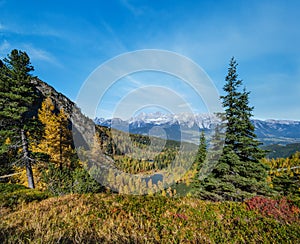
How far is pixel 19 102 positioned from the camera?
17094 mm

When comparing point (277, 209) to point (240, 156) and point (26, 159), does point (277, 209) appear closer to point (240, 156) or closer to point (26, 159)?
point (240, 156)

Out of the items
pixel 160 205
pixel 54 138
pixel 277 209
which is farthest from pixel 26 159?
pixel 277 209

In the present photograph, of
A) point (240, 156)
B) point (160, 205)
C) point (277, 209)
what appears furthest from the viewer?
point (240, 156)

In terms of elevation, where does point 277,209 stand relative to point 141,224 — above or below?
below

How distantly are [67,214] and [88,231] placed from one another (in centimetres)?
139

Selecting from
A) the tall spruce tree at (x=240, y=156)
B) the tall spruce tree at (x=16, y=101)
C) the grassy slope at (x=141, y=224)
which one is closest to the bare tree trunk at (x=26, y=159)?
the tall spruce tree at (x=16, y=101)

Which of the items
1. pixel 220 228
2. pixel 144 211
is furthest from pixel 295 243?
pixel 144 211

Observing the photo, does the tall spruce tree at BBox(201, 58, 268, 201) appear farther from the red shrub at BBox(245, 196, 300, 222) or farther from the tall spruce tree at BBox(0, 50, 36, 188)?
the tall spruce tree at BBox(0, 50, 36, 188)

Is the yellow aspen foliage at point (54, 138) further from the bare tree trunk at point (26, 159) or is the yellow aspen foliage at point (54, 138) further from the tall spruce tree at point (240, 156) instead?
the tall spruce tree at point (240, 156)

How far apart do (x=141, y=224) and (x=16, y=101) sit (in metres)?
19.2

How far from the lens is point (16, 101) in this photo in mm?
17062

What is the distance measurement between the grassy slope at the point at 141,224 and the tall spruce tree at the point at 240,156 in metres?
11.1

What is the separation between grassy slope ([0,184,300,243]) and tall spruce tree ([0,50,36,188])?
13577mm

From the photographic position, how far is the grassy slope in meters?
3.14
